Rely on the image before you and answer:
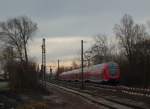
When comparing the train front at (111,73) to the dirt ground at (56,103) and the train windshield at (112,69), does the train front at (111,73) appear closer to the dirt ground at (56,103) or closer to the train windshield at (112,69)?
the train windshield at (112,69)

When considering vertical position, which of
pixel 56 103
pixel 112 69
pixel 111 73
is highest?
pixel 112 69

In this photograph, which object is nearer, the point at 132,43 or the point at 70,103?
the point at 70,103

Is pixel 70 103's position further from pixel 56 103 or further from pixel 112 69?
pixel 112 69

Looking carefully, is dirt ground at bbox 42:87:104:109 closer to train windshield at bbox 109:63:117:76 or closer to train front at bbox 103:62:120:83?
train front at bbox 103:62:120:83

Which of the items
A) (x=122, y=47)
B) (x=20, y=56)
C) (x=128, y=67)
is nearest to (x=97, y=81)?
(x=128, y=67)

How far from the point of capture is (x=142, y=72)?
60188mm

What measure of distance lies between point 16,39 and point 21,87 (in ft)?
128

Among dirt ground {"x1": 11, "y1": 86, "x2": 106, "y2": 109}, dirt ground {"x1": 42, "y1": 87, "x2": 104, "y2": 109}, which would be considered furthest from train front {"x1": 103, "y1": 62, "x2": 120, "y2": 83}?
dirt ground {"x1": 42, "y1": 87, "x2": 104, "y2": 109}

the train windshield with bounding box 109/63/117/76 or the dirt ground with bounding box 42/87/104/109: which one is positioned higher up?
the train windshield with bounding box 109/63/117/76

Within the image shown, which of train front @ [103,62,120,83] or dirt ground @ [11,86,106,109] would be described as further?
train front @ [103,62,120,83]

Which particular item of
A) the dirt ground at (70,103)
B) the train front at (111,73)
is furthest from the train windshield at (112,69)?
the dirt ground at (70,103)

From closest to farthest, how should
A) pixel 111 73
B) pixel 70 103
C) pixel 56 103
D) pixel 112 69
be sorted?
1. pixel 70 103
2. pixel 56 103
3. pixel 111 73
4. pixel 112 69

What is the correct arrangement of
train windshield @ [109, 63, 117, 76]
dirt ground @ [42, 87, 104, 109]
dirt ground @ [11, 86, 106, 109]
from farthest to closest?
train windshield @ [109, 63, 117, 76]
dirt ground @ [42, 87, 104, 109]
dirt ground @ [11, 86, 106, 109]

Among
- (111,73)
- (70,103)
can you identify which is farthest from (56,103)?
(111,73)
